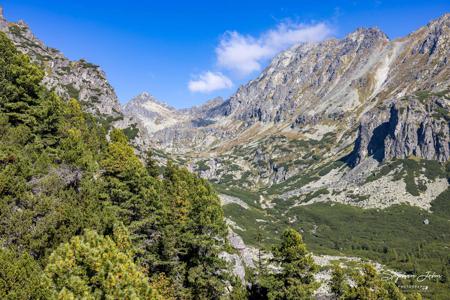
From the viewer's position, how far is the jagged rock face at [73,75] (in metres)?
169

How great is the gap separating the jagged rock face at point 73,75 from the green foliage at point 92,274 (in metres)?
145

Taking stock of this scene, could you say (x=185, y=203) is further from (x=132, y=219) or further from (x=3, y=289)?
(x=3, y=289)

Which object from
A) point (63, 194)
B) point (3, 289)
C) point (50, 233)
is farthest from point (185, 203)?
point (3, 289)

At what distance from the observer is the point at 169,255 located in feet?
136

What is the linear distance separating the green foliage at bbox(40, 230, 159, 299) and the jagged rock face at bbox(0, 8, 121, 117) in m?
145

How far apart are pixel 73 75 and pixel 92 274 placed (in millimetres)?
179698

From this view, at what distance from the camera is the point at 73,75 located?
182625 millimetres

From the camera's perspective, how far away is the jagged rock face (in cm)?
16888

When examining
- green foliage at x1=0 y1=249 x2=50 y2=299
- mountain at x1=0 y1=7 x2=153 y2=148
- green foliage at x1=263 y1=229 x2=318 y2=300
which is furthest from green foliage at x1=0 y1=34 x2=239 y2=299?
mountain at x1=0 y1=7 x2=153 y2=148

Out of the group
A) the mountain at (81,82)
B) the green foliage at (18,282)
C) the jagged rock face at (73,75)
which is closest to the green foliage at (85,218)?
the green foliage at (18,282)

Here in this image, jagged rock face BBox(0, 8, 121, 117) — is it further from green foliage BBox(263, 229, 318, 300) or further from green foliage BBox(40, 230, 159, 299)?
green foliage BBox(40, 230, 159, 299)

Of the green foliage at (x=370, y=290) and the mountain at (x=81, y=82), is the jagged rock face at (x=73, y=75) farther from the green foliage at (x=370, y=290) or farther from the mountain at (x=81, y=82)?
the green foliage at (x=370, y=290)

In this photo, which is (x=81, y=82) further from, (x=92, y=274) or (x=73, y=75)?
(x=92, y=274)

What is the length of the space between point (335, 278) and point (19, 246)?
51942mm
